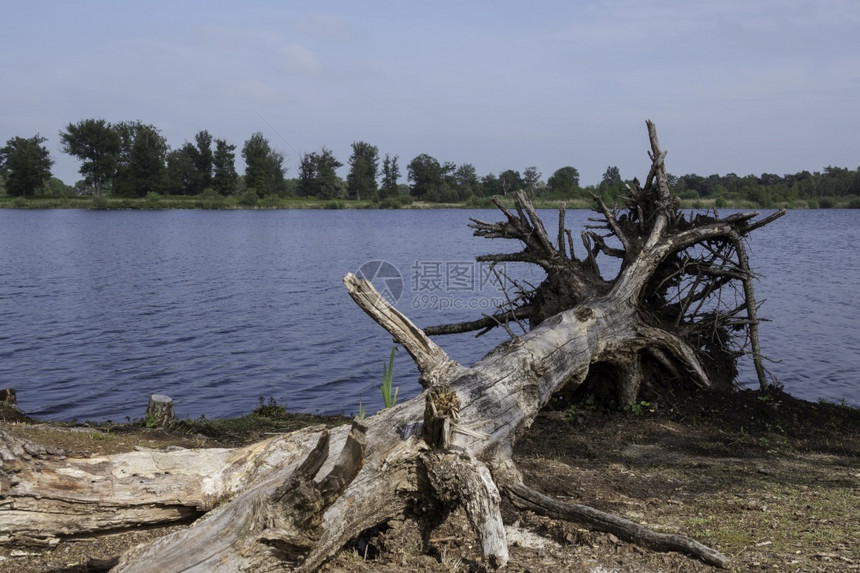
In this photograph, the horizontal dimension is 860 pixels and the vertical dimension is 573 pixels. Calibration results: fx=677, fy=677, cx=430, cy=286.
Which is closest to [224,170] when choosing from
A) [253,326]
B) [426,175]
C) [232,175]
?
[232,175]

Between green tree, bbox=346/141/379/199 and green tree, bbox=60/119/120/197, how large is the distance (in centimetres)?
3644

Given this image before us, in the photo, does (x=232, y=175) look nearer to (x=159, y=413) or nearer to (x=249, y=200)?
(x=249, y=200)

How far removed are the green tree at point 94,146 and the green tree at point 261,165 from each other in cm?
2012

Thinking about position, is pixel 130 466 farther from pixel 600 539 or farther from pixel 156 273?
pixel 156 273

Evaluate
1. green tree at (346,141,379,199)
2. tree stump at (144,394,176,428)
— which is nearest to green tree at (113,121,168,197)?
green tree at (346,141,379,199)

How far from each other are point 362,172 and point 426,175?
17392 mm

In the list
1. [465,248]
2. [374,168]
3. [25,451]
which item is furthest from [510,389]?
[374,168]

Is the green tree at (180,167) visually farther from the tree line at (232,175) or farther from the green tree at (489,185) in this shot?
the green tree at (489,185)

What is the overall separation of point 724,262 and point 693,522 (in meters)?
5.19

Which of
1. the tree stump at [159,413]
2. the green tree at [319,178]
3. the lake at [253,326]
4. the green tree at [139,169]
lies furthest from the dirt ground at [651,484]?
the green tree at [139,169]

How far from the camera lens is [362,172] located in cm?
10538

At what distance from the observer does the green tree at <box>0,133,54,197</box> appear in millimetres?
93875

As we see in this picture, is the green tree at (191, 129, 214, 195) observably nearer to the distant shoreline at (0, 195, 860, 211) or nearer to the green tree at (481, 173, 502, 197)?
the distant shoreline at (0, 195, 860, 211)

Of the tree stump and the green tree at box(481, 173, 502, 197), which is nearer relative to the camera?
the tree stump
